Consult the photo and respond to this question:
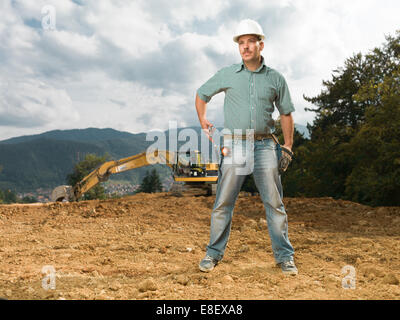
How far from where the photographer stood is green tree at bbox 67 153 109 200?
58.5m

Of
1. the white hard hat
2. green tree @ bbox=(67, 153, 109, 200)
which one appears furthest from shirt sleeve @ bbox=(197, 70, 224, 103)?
green tree @ bbox=(67, 153, 109, 200)

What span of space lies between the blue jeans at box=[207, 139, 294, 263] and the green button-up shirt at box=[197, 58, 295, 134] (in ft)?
0.63

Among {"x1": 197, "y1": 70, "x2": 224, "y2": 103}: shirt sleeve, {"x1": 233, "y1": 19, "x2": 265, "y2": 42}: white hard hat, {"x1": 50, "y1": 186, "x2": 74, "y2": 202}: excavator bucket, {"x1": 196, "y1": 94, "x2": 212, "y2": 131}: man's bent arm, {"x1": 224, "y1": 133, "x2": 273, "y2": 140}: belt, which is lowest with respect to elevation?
{"x1": 50, "y1": 186, "x2": 74, "y2": 202}: excavator bucket

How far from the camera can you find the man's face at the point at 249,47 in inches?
135

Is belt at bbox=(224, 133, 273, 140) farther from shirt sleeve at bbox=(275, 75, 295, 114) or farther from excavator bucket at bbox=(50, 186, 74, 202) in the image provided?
excavator bucket at bbox=(50, 186, 74, 202)

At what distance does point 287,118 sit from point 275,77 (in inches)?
17.1

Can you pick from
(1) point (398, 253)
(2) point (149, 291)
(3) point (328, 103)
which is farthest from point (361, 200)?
(3) point (328, 103)

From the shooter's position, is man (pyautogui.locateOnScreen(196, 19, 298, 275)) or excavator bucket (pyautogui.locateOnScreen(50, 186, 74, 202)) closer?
man (pyautogui.locateOnScreen(196, 19, 298, 275))

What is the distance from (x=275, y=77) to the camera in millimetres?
3537

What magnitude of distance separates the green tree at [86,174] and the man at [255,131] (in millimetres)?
53645

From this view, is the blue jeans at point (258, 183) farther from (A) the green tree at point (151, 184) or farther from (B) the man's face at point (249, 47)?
(A) the green tree at point (151, 184)

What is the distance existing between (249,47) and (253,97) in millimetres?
486

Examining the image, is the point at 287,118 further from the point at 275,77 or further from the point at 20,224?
the point at 20,224

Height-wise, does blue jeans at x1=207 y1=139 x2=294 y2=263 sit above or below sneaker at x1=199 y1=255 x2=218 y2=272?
above
